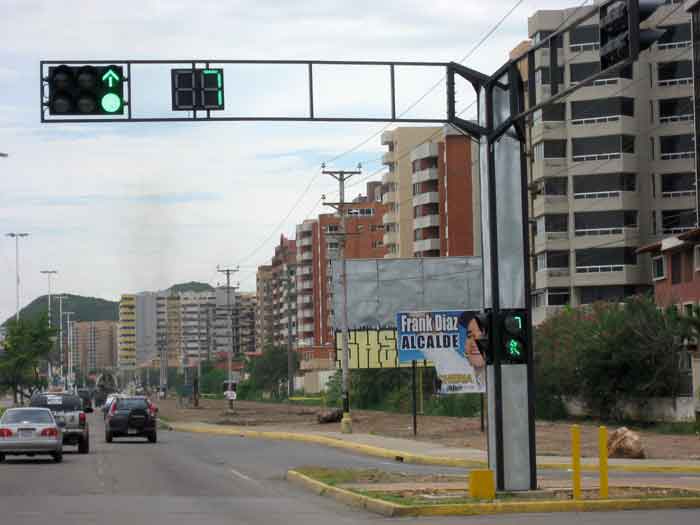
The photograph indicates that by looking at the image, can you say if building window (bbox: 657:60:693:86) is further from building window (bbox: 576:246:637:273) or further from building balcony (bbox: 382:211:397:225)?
building balcony (bbox: 382:211:397:225)

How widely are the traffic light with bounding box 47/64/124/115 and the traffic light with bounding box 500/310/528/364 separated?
7397 millimetres

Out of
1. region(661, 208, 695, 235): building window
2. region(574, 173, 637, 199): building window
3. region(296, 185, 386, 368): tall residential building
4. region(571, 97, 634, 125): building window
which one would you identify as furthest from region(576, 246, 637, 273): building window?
region(296, 185, 386, 368): tall residential building

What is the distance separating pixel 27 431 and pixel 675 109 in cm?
6598

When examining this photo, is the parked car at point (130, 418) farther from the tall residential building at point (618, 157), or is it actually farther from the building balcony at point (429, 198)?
the building balcony at point (429, 198)

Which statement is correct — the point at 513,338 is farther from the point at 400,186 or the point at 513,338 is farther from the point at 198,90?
the point at 400,186

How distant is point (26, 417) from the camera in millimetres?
34625

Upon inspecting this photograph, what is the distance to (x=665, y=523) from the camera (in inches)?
693

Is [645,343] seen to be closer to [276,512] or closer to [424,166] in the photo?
[276,512]

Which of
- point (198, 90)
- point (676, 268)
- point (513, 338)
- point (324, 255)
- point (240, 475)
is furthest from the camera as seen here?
point (324, 255)

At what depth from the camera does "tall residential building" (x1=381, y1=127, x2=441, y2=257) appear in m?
138

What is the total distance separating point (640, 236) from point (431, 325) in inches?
1889

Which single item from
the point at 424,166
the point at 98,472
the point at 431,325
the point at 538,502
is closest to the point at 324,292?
the point at 424,166

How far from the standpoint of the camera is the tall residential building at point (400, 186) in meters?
138

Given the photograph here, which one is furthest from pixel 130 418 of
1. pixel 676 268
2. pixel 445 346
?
pixel 676 268
